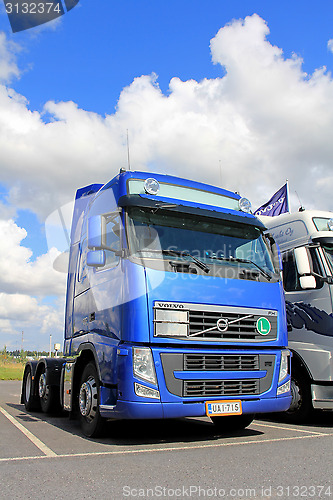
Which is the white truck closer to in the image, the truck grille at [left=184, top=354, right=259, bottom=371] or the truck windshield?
the truck windshield

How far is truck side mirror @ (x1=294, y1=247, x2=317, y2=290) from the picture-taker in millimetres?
7441

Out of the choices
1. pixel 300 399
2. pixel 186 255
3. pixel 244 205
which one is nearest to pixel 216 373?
pixel 186 255

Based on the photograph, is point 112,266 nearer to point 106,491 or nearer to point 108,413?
point 108,413

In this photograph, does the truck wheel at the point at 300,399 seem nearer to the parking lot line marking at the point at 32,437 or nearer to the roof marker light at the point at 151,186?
the roof marker light at the point at 151,186

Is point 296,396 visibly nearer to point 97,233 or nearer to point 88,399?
point 88,399

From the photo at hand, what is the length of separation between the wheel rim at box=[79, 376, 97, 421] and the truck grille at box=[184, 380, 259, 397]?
4.47ft

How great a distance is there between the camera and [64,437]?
21.5ft

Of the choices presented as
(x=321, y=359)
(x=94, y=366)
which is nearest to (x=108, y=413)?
(x=94, y=366)

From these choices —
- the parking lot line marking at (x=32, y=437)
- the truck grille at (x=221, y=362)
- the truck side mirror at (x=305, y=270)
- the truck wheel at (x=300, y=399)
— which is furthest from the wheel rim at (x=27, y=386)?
the truck side mirror at (x=305, y=270)

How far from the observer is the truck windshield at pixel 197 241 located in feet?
19.8

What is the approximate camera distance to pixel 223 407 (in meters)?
5.82

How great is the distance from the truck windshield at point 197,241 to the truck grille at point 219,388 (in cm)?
140

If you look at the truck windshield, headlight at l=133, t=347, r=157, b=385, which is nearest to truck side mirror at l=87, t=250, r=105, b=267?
the truck windshield

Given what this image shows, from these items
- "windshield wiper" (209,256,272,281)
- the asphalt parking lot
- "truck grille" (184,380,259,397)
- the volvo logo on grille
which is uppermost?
"windshield wiper" (209,256,272,281)
